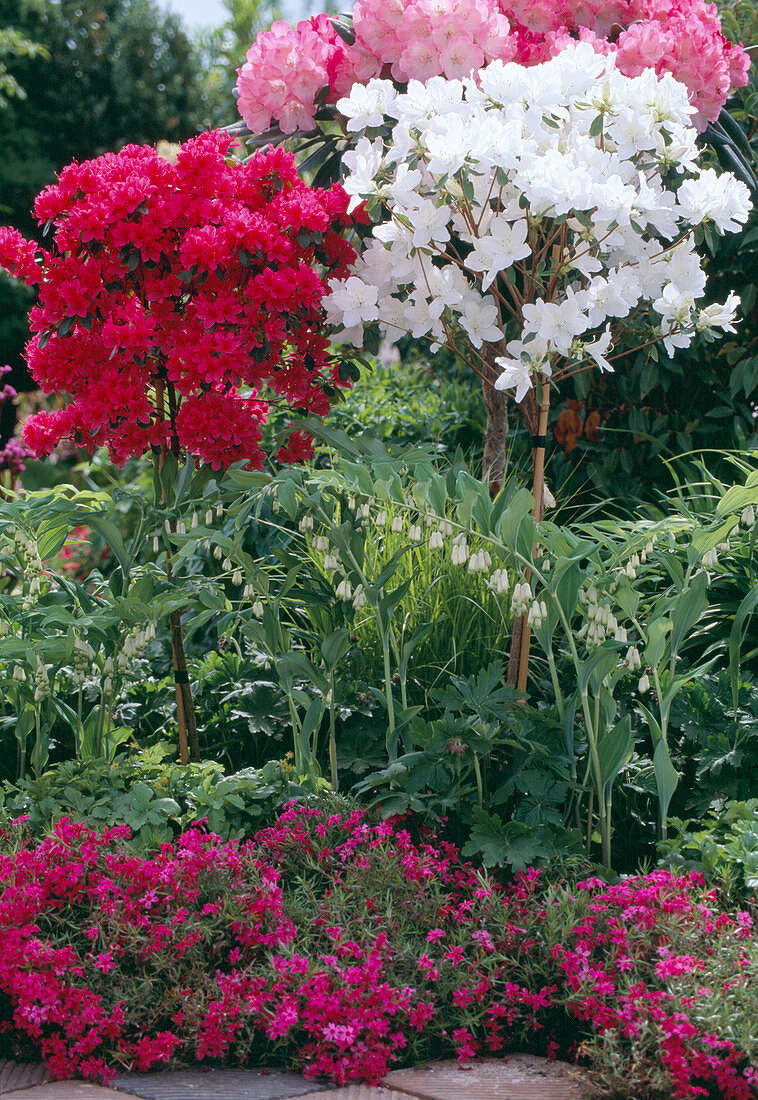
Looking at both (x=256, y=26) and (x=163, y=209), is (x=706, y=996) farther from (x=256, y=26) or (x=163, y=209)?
(x=256, y=26)

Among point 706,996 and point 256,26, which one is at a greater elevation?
point 256,26

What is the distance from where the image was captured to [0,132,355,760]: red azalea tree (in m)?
2.45

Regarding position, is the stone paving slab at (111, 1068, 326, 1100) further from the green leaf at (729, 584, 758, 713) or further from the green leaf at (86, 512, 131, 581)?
the green leaf at (729, 584, 758, 713)

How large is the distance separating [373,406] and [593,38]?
A: 2.31m

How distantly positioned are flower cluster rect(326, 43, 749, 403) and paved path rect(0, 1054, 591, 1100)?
1312 mm

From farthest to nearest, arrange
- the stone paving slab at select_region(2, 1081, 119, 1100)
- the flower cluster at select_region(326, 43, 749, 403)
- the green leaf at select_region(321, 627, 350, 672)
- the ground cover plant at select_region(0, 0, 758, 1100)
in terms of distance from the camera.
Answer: the green leaf at select_region(321, 627, 350, 672) < the flower cluster at select_region(326, 43, 749, 403) < the ground cover plant at select_region(0, 0, 758, 1100) < the stone paving slab at select_region(2, 1081, 119, 1100)

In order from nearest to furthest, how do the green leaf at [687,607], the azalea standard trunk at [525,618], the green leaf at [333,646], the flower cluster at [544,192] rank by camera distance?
the flower cluster at [544,192]
the green leaf at [687,607]
the green leaf at [333,646]
the azalea standard trunk at [525,618]

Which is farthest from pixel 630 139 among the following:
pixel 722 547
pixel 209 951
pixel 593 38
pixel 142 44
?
pixel 142 44

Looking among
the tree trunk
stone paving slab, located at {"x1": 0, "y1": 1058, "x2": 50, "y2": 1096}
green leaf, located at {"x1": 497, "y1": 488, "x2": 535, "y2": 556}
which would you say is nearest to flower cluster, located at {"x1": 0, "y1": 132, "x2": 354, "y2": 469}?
the tree trunk

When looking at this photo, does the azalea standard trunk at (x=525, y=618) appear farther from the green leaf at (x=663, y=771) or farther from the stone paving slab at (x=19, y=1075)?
the stone paving slab at (x=19, y=1075)

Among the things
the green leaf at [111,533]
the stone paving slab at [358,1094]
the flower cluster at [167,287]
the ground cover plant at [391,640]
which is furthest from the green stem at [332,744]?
the stone paving slab at [358,1094]

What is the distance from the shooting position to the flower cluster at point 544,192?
203 centimetres

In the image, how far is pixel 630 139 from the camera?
2139 mm

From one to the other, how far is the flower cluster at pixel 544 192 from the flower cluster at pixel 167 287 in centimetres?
31
